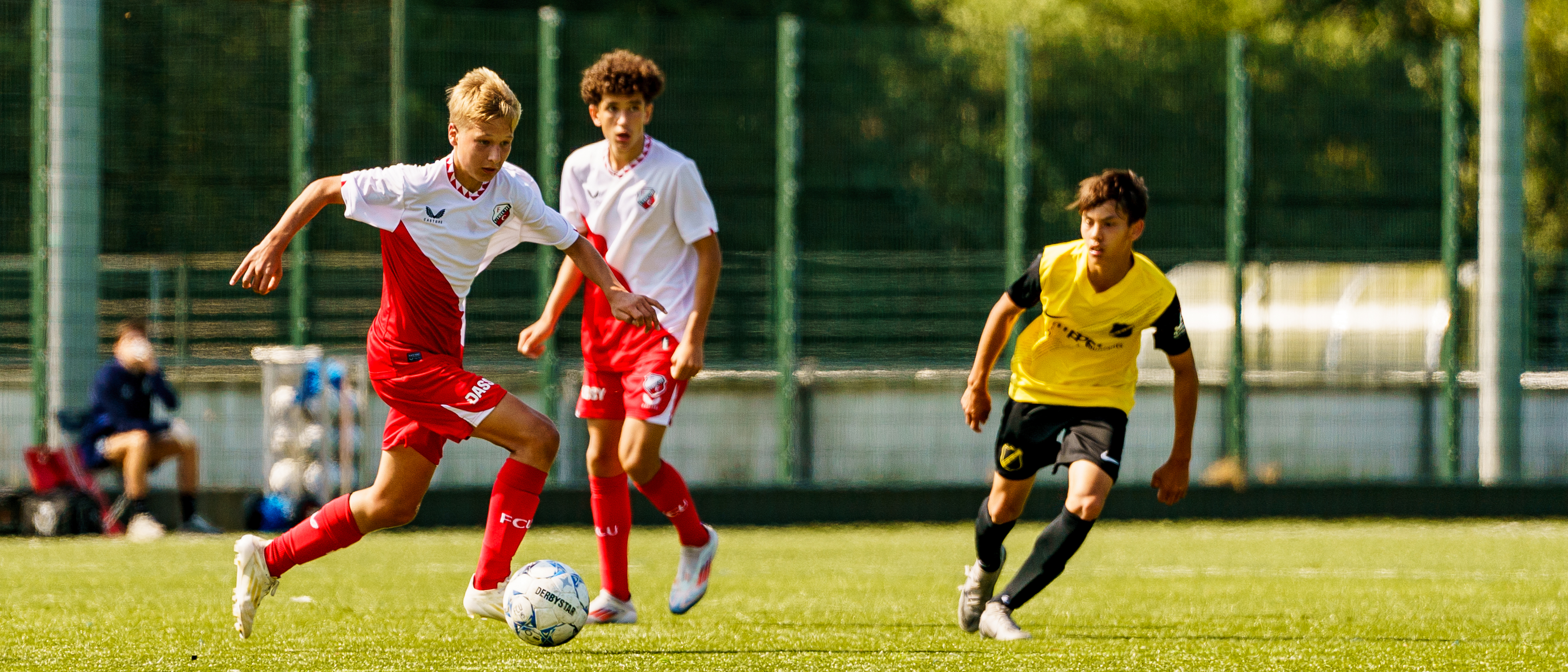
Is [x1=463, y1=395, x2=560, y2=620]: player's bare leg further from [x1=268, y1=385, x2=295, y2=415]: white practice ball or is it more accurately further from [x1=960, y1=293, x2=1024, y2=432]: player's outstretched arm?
[x1=268, y1=385, x2=295, y2=415]: white practice ball

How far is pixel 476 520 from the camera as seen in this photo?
11016mm

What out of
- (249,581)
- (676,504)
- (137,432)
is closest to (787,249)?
(137,432)

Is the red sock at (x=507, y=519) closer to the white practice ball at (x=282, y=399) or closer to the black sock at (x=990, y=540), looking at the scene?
the black sock at (x=990, y=540)

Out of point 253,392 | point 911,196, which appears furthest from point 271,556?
point 911,196

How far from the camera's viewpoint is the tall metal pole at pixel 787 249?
11547mm

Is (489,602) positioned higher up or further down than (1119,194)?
further down

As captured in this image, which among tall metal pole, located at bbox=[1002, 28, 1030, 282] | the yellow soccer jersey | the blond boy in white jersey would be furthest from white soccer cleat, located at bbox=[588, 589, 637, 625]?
tall metal pole, located at bbox=[1002, 28, 1030, 282]

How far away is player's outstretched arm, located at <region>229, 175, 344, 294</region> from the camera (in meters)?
4.43

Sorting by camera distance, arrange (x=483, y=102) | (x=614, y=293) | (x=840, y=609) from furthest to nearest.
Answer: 1. (x=840, y=609)
2. (x=614, y=293)
3. (x=483, y=102)

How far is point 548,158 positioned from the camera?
1130 cm

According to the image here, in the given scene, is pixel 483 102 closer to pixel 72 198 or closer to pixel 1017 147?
pixel 72 198

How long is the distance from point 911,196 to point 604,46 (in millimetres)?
2614

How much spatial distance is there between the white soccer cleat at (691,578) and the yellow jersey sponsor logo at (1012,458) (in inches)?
41.6

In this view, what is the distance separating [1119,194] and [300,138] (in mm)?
7163
